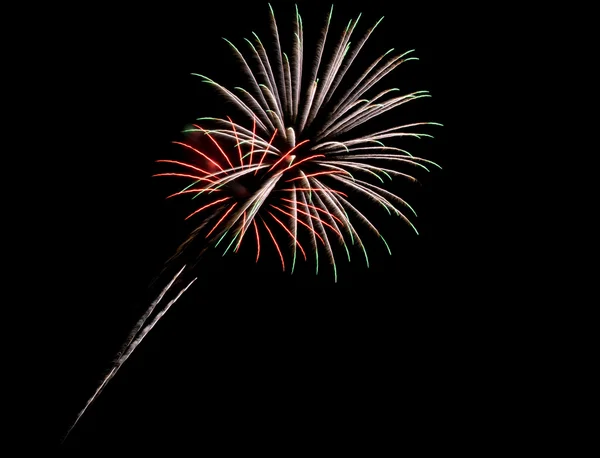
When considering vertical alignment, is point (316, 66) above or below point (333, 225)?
above

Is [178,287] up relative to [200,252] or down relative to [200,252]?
down

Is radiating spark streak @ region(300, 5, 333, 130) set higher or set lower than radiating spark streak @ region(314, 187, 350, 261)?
higher

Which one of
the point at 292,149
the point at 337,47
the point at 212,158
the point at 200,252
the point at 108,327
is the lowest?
the point at 108,327

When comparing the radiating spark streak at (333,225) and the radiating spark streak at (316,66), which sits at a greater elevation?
the radiating spark streak at (316,66)

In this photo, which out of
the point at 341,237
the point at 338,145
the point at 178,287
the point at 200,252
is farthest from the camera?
the point at 178,287

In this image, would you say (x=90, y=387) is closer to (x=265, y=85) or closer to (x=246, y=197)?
(x=246, y=197)

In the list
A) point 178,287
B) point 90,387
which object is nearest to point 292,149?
point 178,287

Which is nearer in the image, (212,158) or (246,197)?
(212,158)

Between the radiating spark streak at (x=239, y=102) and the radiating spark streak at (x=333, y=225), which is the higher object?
the radiating spark streak at (x=239, y=102)

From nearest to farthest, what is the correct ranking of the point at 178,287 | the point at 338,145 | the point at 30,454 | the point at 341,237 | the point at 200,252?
the point at 338,145 < the point at 341,237 < the point at 30,454 < the point at 200,252 < the point at 178,287

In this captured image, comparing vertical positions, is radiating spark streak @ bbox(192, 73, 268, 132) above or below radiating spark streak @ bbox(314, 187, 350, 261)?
above
